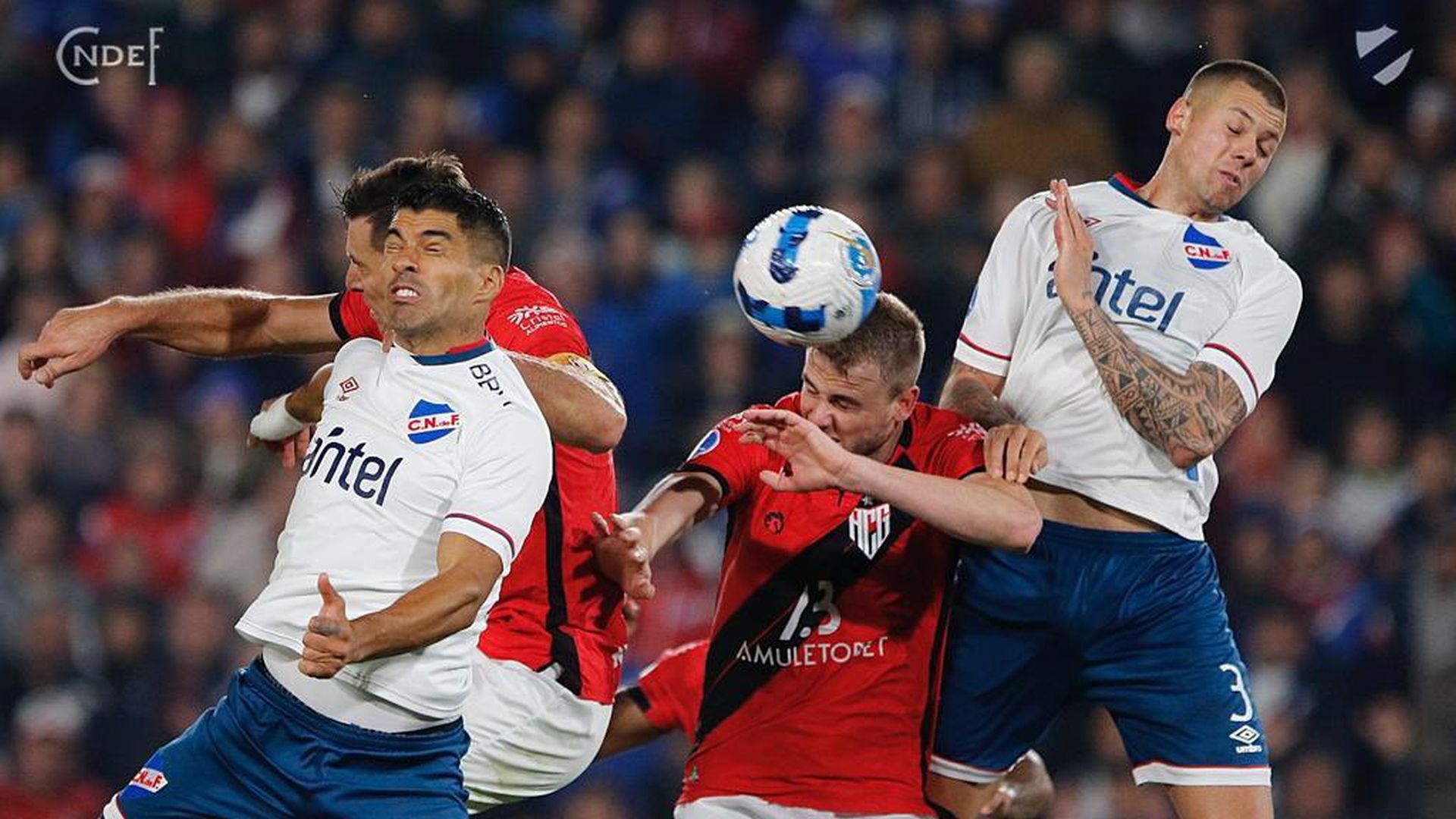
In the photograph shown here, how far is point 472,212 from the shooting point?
4.83 meters

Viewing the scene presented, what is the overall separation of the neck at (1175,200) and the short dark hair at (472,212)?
77.7 inches

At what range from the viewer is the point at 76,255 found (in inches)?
460

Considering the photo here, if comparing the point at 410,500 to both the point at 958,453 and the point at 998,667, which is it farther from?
the point at 998,667

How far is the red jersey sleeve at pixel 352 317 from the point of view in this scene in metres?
5.64

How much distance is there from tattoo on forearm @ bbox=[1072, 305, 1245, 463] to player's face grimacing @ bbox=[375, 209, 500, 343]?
1.67 meters

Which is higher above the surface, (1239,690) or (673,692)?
(1239,690)

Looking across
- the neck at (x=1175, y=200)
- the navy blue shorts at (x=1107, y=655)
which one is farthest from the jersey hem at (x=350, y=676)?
the neck at (x=1175, y=200)

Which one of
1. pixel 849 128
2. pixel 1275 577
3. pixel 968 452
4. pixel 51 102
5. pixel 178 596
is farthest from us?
pixel 51 102

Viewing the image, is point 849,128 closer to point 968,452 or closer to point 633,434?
point 633,434

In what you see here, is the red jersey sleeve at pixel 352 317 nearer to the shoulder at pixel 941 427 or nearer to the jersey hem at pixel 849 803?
the shoulder at pixel 941 427

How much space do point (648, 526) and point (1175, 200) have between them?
1780mm

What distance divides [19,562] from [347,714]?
655cm

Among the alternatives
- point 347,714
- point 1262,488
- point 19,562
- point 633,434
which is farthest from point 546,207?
point 347,714
